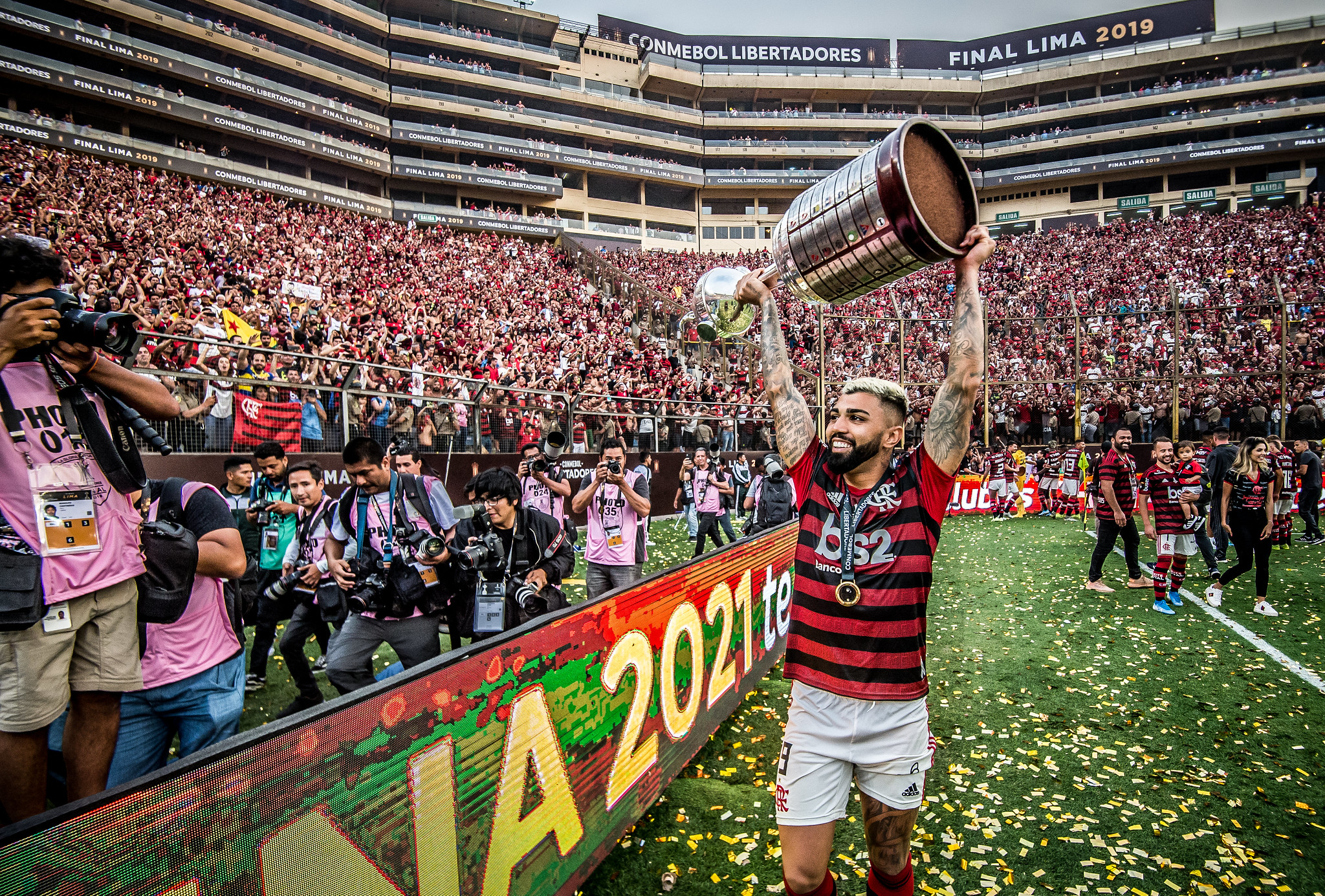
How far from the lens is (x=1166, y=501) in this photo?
28.5 feet

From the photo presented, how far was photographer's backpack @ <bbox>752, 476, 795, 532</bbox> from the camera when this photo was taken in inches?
418

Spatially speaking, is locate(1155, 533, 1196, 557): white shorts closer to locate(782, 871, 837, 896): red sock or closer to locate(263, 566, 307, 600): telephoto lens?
locate(782, 871, 837, 896): red sock

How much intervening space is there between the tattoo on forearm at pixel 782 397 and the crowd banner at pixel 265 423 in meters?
7.62

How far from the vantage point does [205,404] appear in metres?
8.74

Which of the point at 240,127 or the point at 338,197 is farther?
the point at 338,197

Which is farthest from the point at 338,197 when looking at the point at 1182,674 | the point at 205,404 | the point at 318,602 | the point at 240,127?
the point at 1182,674

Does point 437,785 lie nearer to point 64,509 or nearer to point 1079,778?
point 64,509

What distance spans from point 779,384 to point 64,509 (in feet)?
8.73

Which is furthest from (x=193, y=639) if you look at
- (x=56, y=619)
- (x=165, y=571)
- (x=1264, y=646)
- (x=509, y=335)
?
(x=509, y=335)

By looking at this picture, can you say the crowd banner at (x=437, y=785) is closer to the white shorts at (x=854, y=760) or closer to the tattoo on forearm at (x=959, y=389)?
the white shorts at (x=854, y=760)

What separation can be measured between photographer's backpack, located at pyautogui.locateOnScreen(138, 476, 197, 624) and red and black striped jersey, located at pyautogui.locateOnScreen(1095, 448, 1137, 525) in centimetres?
993

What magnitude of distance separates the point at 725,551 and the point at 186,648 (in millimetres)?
3372

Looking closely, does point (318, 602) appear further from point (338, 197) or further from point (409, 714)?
point (338, 197)

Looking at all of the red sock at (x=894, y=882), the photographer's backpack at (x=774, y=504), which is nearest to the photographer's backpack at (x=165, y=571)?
the red sock at (x=894, y=882)
